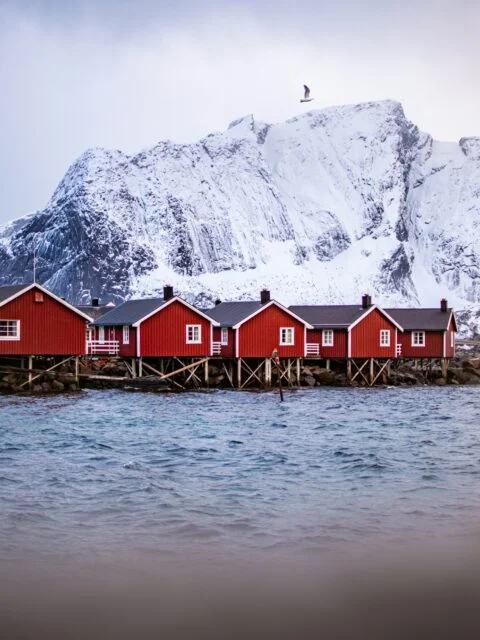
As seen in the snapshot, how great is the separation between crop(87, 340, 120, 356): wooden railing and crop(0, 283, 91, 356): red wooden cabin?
8.07 meters

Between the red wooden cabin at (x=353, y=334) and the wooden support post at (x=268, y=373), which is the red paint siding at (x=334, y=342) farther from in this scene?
the wooden support post at (x=268, y=373)

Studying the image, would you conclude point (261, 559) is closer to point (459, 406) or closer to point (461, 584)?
point (461, 584)

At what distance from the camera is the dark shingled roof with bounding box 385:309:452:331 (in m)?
73.9

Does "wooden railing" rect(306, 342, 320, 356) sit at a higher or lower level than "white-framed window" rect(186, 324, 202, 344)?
lower

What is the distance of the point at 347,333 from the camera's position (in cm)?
6744

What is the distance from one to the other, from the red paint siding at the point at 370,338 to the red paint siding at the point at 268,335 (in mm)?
5196

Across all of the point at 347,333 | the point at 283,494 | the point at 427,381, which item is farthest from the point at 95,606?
the point at 427,381

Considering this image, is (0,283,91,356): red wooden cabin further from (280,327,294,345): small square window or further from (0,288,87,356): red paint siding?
(280,327,294,345): small square window

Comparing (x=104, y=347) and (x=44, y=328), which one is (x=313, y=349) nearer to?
(x=104, y=347)

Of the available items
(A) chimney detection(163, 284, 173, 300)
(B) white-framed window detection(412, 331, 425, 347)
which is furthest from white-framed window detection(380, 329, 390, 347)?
(A) chimney detection(163, 284, 173, 300)

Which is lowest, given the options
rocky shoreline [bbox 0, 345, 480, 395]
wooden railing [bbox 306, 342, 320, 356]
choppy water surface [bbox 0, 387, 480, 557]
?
choppy water surface [bbox 0, 387, 480, 557]

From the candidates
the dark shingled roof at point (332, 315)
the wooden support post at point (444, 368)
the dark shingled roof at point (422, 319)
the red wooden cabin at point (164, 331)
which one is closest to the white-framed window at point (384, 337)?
the dark shingled roof at point (332, 315)

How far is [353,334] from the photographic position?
2667 inches

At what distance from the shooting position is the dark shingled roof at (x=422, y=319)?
73875 millimetres
